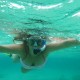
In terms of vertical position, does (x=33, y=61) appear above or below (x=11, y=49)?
below

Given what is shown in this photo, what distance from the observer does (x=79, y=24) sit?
1677 cm

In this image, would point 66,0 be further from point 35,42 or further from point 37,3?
point 35,42

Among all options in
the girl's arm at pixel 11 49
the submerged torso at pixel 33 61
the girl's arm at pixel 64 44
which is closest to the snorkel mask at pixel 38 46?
the submerged torso at pixel 33 61

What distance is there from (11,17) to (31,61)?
4.08 metres

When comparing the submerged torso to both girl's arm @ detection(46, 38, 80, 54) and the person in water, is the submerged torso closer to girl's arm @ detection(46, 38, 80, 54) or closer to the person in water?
the person in water

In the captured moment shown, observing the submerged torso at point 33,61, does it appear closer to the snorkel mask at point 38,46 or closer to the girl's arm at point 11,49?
the snorkel mask at point 38,46

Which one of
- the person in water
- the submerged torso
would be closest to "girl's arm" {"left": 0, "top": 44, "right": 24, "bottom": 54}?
the person in water

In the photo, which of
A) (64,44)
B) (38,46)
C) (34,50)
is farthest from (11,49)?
(64,44)

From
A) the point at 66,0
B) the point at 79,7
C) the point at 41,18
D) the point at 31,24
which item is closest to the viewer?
the point at 66,0

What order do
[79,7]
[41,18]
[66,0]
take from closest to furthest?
[66,0]
[79,7]
[41,18]

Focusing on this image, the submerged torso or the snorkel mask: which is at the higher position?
the snorkel mask

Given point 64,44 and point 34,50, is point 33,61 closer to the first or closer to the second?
point 34,50

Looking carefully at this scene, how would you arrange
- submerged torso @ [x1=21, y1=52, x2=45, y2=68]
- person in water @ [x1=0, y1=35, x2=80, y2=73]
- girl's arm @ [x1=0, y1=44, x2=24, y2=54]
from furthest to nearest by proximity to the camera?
submerged torso @ [x1=21, y1=52, x2=45, y2=68] < person in water @ [x1=0, y1=35, x2=80, y2=73] < girl's arm @ [x1=0, y1=44, x2=24, y2=54]

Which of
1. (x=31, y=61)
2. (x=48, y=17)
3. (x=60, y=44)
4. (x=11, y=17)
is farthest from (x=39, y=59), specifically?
(x=11, y=17)
